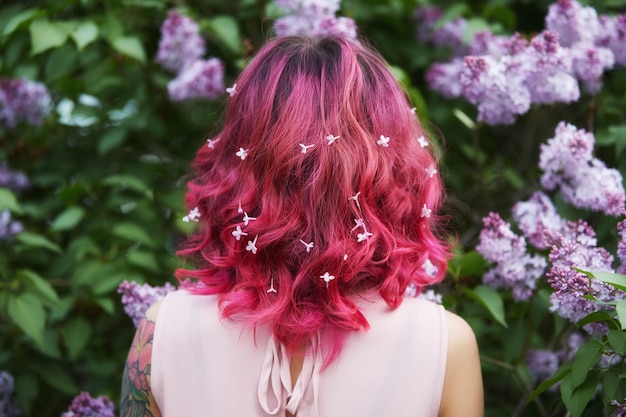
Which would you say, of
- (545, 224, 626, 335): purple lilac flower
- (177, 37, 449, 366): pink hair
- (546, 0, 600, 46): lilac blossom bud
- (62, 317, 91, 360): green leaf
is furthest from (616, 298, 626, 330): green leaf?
(62, 317, 91, 360): green leaf

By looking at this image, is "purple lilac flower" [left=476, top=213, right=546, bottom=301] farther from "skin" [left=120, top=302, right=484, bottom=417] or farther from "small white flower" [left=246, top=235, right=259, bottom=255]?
"small white flower" [left=246, top=235, right=259, bottom=255]

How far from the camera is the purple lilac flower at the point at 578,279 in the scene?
5.02 feet

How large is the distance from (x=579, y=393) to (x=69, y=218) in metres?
1.65

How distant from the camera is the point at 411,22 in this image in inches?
116

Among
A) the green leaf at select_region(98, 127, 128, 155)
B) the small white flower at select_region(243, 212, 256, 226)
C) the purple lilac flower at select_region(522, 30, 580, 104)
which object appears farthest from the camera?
the green leaf at select_region(98, 127, 128, 155)

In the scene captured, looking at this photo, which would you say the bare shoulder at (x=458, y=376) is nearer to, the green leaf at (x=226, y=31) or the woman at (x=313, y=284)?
the woman at (x=313, y=284)

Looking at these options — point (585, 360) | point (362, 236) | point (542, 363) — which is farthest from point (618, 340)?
point (542, 363)

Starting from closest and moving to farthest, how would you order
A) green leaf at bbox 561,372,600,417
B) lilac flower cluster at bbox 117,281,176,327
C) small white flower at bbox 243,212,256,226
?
small white flower at bbox 243,212,256,226, green leaf at bbox 561,372,600,417, lilac flower cluster at bbox 117,281,176,327

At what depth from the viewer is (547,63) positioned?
2018mm

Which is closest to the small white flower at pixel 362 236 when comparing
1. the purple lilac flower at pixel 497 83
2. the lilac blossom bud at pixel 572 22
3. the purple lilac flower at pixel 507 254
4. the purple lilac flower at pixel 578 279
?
the purple lilac flower at pixel 578 279

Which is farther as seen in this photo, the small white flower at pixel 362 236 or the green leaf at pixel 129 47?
the green leaf at pixel 129 47

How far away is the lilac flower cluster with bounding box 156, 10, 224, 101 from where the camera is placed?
2408mm

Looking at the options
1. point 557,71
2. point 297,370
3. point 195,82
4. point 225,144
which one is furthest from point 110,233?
point 557,71

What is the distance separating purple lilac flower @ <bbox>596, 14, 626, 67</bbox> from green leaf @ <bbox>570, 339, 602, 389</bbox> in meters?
1.02
